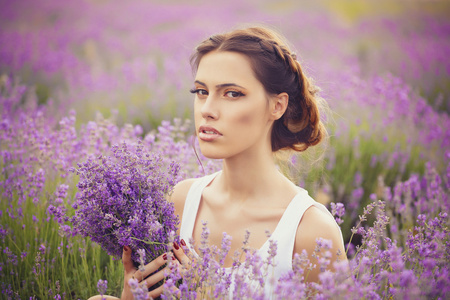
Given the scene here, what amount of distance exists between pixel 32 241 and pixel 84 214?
1.06m

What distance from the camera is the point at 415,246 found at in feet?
6.26

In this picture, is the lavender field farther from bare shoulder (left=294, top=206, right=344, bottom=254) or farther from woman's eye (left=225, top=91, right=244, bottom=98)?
woman's eye (left=225, top=91, right=244, bottom=98)

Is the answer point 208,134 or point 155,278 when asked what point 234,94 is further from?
point 155,278

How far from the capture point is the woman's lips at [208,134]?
1991 millimetres

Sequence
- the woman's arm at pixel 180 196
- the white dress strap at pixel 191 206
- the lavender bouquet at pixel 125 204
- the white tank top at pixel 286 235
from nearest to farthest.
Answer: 1. the lavender bouquet at pixel 125 204
2. the white tank top at pixel 286 235
3. the white dress strap at pixel 191 206
4. the woman's arm at pixel 180 196

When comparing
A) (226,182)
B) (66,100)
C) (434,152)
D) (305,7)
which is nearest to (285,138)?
(226,182)

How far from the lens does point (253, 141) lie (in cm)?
209

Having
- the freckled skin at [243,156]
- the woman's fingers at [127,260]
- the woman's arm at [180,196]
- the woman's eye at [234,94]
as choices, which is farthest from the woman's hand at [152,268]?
the woman's eye at [234,94]

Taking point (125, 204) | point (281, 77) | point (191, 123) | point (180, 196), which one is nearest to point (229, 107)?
point (281, 77)

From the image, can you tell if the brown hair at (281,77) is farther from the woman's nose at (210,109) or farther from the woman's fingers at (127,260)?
the woman's fingers at (127,260)

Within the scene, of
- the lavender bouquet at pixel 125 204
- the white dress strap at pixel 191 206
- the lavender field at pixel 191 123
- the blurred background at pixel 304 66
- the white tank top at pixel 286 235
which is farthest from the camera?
the blurred background at pixel 304 66

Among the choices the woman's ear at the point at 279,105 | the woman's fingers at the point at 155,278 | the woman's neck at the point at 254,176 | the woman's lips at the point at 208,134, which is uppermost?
the woman's ear at the point at 279,105

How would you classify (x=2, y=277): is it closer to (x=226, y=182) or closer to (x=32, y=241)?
(x=32, y=241)

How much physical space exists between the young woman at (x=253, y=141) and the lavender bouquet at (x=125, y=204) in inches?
3.9
